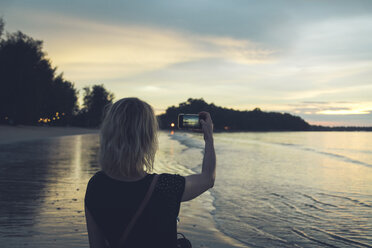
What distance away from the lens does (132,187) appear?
5.55 ft

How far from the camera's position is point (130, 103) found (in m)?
1.78

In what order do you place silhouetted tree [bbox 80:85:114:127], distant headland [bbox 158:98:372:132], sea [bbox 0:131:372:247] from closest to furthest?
1. sea [bbox 0:131:372:247]
2. silhouetted tree [bbox 80:85:114:127]
3. distant headland [bbox 158:98:372:132]

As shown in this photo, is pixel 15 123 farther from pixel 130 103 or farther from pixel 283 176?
pixel 130 103

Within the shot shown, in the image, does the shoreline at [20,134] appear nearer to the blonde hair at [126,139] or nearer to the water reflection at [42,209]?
the water reflection at [42,209]

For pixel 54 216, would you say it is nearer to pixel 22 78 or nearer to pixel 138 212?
pixel 138 212

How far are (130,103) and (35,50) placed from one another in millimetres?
54038

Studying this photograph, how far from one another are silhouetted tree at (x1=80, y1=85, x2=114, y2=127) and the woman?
4859 inches

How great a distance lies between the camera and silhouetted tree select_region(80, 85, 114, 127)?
12250cm

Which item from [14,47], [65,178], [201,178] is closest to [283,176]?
[65,178]

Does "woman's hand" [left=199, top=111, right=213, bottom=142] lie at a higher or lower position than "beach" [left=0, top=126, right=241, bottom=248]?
higher

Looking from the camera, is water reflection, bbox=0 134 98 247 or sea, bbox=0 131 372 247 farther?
sea, bbox=0 131 372 247

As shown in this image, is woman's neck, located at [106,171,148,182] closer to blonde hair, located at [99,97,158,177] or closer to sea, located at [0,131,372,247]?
blonde hair, located at [99,97,158,177]

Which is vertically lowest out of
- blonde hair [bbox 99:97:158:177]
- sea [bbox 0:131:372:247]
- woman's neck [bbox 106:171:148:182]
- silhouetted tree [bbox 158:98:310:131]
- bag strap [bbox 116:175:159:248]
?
sea [bbox 0:131:372:247]

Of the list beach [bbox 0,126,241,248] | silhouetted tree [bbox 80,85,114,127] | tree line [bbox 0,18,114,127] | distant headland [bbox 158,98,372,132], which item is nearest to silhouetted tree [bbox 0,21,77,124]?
tree line [bbox 0,18,114,127]
